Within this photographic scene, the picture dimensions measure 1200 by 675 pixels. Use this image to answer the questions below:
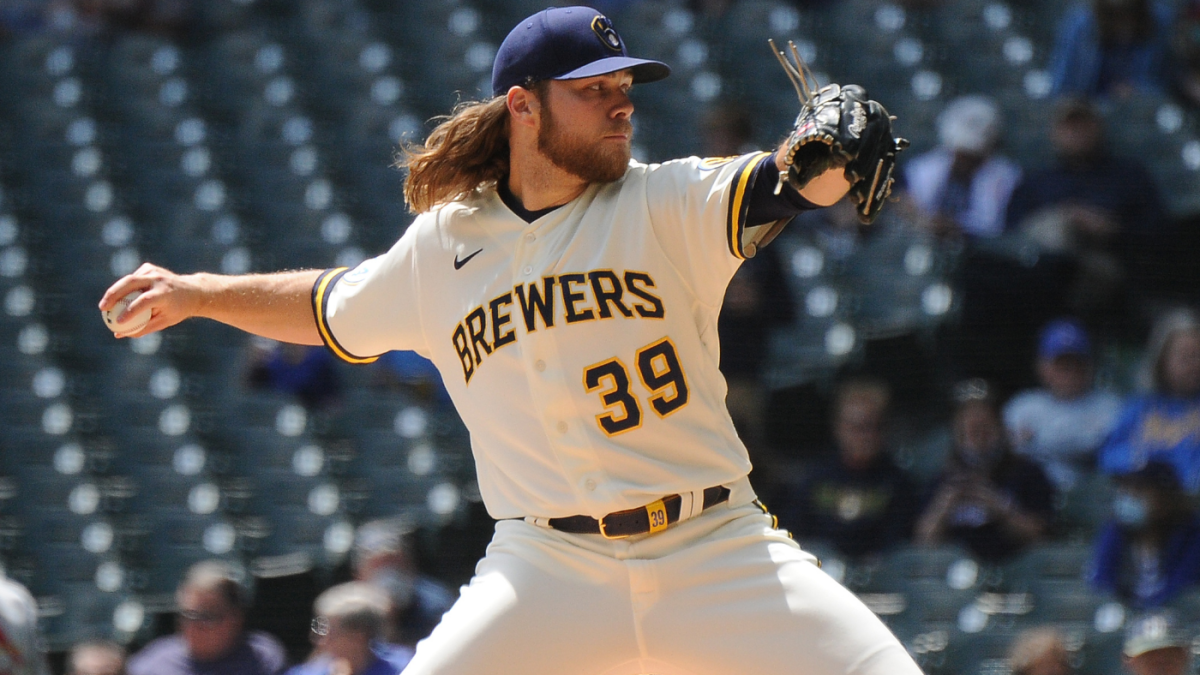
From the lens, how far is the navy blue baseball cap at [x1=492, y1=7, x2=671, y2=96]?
2.46m

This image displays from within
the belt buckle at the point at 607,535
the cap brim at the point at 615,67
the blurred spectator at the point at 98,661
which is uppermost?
the cap brim at the point at 615,67

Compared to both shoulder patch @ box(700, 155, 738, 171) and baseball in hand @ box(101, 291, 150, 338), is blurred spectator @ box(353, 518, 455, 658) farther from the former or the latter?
shoulder patch @ box(700, 155, 738, 171)

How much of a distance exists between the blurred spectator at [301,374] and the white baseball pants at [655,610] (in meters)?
3.47

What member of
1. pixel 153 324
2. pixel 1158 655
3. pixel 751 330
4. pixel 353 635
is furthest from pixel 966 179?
pixel 153 324

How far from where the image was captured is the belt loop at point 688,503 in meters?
2.38

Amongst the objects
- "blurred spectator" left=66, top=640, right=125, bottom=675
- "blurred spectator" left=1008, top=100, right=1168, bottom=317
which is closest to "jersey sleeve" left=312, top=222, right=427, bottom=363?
"blurred spectator" left=66, top=640, right=125, bottom=675

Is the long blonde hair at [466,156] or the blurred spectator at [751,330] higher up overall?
the long blonde hair at [466,156]

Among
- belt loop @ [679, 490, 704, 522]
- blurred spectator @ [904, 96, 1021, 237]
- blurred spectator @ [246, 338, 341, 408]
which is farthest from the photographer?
blurred spectator @ [246, 338, 341, 408]

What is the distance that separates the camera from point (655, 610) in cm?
233

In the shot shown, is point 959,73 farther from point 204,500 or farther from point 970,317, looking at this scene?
point 204,500

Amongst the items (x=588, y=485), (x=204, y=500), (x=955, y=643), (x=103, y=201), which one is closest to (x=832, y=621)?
(x=588, y=485)

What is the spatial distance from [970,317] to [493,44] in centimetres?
289

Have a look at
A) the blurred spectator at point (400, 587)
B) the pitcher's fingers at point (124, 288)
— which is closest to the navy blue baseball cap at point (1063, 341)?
the blurred spectator at point (400, 587)

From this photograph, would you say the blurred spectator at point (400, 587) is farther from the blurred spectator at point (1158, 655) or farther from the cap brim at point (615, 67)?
the cap brim at point (615, 67)
